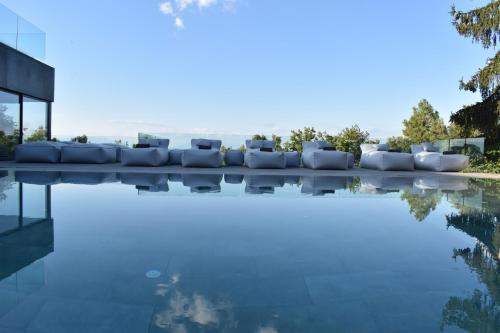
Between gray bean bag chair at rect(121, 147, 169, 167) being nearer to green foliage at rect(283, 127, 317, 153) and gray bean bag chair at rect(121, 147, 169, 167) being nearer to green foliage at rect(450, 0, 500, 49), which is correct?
green foliage at rect(283, 127, 317, 153)

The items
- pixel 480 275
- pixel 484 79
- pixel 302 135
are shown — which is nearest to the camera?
pixel 480 275

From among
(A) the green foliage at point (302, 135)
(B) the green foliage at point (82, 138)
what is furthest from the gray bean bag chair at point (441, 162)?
(B) the green foliage at point (82, 138)

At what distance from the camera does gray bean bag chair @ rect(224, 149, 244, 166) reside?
38.5 ft

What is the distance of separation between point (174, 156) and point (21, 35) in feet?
24.4

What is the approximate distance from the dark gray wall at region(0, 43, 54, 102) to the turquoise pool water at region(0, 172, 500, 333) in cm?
994

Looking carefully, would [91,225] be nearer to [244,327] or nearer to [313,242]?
[313,242]

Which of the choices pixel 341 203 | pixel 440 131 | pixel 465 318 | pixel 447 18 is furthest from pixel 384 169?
pixel 440 131

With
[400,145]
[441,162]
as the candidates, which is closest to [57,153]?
[441,162]

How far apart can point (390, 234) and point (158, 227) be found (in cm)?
199

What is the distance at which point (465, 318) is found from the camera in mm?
1527

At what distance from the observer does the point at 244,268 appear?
2078mm

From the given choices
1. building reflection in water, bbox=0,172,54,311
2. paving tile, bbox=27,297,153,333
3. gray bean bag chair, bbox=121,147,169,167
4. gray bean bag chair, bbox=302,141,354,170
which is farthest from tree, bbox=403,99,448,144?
paving tile, bbox=27,297,153,333

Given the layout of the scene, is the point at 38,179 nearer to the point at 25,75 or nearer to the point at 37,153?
the point at 37,153

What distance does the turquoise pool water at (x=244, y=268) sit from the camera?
1.50 meters
